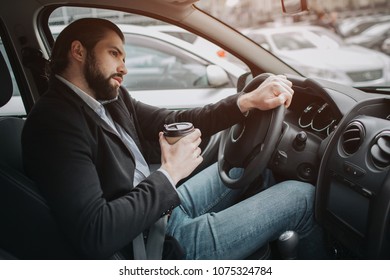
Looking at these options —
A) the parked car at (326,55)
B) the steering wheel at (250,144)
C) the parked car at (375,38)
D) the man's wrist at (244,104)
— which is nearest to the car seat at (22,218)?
the steering wheel at (250,144)

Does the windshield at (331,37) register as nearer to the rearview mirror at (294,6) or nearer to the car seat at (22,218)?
the rearview mirror at (294,6)

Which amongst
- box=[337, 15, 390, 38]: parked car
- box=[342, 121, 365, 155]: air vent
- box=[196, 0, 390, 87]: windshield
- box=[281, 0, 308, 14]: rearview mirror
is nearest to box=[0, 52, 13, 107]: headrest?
box=[281, 0, 308, 14]: rearview mirror

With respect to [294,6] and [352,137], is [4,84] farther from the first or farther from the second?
[352,137]

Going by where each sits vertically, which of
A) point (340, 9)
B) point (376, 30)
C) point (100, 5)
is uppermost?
point (100, 5)

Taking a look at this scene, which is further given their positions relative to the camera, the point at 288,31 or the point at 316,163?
the point at 288,31

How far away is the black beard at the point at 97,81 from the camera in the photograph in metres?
1.20

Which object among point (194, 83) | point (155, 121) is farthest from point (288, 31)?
point (155, 121)

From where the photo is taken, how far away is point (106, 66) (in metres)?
1.24

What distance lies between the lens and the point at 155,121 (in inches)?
61.6

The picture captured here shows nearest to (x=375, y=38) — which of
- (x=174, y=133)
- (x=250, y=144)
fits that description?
(x=250, y=144)

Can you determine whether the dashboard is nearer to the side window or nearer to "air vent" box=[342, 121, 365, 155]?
"air vent" box=[342, 121, 365, 155]

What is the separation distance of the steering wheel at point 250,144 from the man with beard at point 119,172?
43 mm

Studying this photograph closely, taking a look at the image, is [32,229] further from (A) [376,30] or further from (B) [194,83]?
(A) [376,30]
